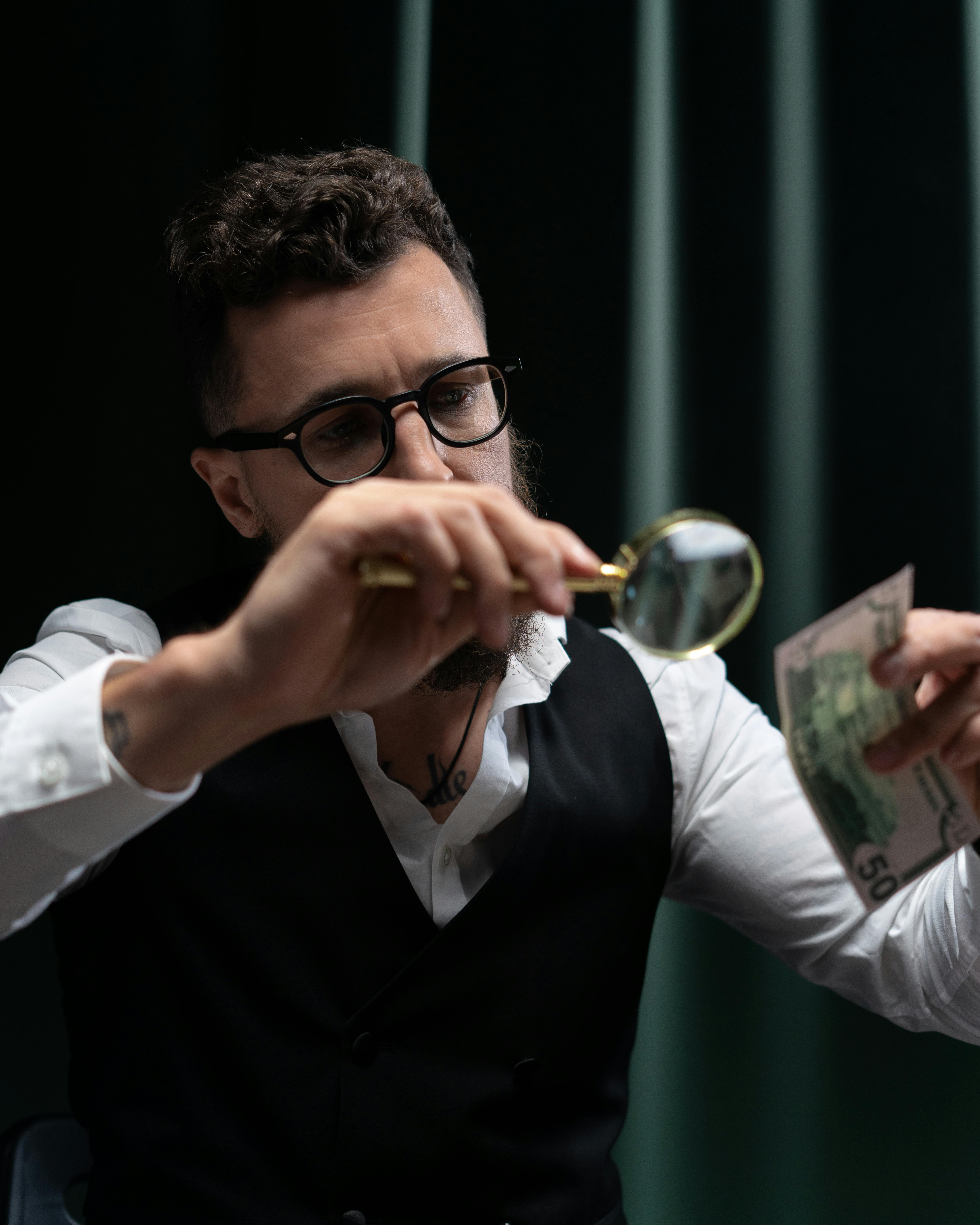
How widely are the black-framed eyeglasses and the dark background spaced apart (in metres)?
0.60

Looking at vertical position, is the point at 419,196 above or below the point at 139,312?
above

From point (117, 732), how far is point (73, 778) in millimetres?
53

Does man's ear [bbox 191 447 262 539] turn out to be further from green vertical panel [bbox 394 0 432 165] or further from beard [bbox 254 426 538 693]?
green vertical panel [bbox 394 0 432 165]

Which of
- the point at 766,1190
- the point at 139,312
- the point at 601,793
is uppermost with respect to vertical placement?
the point at 139,312

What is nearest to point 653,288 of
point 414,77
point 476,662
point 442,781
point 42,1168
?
point 414,77

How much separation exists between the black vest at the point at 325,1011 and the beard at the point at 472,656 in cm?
12

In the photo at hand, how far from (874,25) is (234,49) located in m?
1.25

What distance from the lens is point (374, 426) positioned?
4.39 feet

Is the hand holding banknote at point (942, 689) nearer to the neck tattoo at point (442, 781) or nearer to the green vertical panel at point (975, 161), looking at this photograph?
the neck tattoo at point (442, 781)

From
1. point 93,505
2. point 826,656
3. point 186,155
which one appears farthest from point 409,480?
point 186,155

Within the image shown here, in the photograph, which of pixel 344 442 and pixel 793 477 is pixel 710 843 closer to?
pixel 793 477

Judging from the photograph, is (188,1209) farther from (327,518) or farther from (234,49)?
(234,49)

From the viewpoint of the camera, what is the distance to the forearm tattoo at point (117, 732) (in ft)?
2.68

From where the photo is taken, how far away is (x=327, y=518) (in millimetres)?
730
